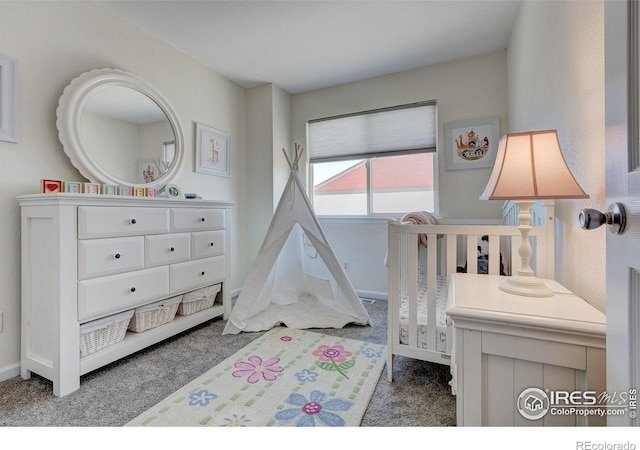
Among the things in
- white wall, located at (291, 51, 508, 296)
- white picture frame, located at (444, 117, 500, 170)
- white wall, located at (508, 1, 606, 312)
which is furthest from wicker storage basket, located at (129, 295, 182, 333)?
white picture frame, located at (444, 117, 500, 170)

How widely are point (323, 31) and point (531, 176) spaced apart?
2.04 metres

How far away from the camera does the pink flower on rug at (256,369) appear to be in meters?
1.57

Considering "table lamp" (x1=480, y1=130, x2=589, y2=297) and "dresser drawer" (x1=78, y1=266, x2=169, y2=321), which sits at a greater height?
"table lamp" (x1=480, y1=130, x2=589, y2=297)

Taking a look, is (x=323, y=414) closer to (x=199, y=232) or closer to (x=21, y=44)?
(x=199, y=232)

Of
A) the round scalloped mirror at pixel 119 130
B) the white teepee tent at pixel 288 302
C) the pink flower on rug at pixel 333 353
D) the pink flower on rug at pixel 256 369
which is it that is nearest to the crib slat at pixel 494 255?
the pink flower on rug at pixel 333 353

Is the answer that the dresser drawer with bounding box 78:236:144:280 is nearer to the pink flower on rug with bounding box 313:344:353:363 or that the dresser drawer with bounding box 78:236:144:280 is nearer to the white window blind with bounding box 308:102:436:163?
the pink flower on rug with bounding box 313:344:353:363

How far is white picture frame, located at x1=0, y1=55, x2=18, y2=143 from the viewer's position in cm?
157

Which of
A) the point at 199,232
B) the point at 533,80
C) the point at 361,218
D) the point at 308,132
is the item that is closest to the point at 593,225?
the point at 533,80

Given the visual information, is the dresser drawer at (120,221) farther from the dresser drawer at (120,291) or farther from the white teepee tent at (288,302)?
the white teepee tent at (288,302)

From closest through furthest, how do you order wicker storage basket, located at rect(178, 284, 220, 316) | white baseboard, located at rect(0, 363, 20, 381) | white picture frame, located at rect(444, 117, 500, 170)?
1. white baseboard, located at rect(0, 363, 20, 381)
2. wicker storage basket, located at rect(178, 284, 220, 316)
3. white picture frame, located at rect(444, 117, 500, 170)

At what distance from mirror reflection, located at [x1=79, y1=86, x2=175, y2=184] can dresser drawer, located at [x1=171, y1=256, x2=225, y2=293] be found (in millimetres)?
777

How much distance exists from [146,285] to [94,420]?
Answer: 755mm

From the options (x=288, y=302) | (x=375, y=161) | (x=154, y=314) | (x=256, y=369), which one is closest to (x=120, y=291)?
(x=154, y=314)

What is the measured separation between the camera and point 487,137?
2645 mm
